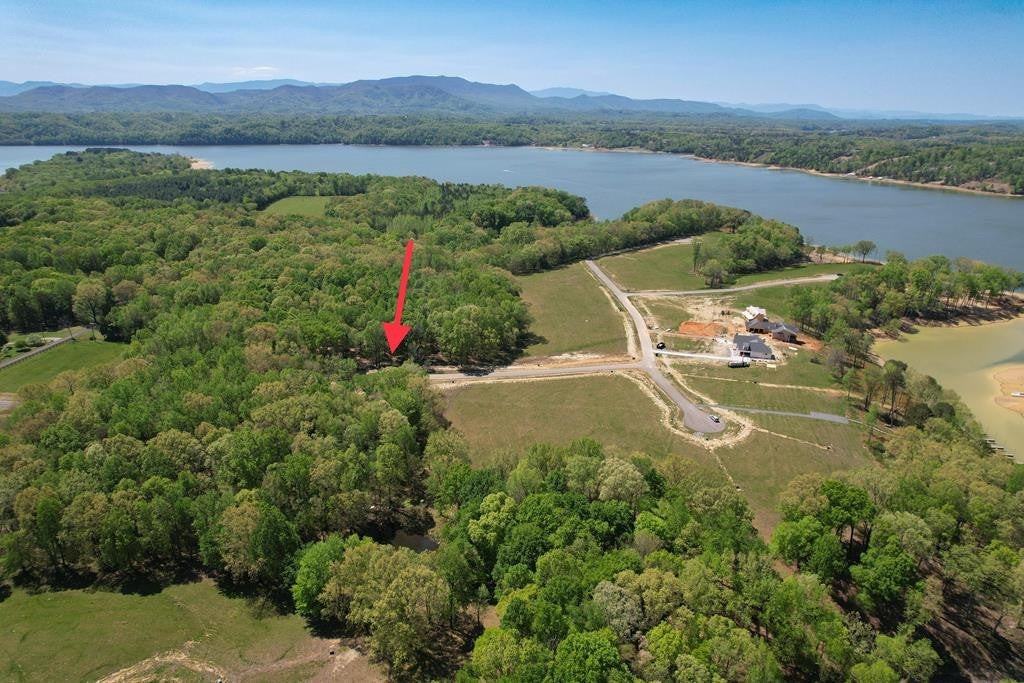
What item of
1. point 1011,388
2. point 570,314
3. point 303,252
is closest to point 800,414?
point 1011,388

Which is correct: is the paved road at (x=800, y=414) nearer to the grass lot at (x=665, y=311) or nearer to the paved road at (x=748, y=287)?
the grass lot at (x=665, y=311)

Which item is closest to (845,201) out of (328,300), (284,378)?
(328,300)

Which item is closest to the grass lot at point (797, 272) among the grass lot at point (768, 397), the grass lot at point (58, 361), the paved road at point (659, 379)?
the paved road at point (659, 379)

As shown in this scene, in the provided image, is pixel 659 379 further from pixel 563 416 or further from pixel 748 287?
pixel 748 287

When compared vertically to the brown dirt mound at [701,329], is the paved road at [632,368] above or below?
below

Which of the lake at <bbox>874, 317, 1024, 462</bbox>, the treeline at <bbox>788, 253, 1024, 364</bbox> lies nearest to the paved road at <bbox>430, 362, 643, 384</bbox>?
the treeline at <bbox>788, 253, 1024, 364</bbox>

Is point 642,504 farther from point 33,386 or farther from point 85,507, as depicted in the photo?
point 33,386
